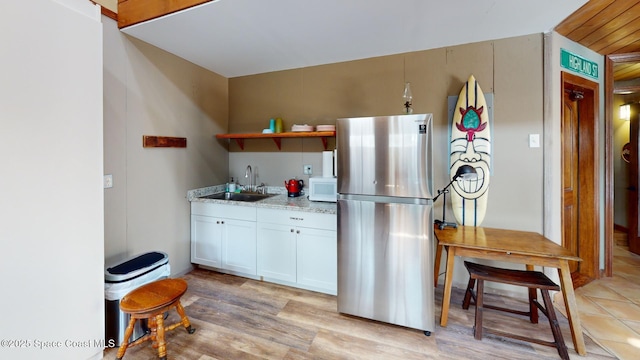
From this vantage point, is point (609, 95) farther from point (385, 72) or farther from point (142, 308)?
point (142, 308)

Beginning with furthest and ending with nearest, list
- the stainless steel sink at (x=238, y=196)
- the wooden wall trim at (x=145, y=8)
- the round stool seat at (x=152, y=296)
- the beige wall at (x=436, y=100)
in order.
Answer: the stainless steel sink at (x=238, y=196) → the beige wall at (x=436, y=100) → the wooden wall trim at (x=145, y=8) → the round stool seat at (x=152, y=296)

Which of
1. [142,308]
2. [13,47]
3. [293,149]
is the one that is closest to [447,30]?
[293,149]

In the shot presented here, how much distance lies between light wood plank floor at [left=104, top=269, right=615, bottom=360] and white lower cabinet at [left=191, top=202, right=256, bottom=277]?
42 cm

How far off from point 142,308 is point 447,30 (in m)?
3.12

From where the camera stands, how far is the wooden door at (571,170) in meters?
2.64

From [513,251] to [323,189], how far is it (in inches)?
64.7

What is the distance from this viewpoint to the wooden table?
1736 mm

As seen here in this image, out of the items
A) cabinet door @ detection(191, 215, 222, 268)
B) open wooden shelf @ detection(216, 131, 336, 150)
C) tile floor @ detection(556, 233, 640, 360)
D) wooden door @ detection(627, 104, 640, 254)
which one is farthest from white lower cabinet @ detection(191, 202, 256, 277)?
wooden door @ detection(627, 104, 640, 254)

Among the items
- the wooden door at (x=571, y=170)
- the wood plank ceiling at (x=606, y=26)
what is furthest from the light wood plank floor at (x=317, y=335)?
the wood plank ceiling at (x=606, y=26)

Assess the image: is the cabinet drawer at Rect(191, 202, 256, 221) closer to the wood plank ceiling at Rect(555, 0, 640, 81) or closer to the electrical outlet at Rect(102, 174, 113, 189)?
the electrical outlet at Rect(102, 174, 113, 189)

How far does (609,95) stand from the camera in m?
2.72

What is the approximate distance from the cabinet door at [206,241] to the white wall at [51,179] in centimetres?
126

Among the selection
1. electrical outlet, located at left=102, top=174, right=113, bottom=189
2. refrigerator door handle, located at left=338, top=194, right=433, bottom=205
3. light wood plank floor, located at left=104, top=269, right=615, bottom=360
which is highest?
electrical outlet, located at left=102, top=174, right=113, bottom=189

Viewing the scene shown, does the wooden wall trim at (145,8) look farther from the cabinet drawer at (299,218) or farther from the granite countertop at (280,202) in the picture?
the cabinet drawer at (299,218)
